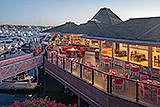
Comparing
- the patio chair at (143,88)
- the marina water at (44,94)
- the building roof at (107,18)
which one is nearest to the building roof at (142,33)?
the patio chair at (143,88)

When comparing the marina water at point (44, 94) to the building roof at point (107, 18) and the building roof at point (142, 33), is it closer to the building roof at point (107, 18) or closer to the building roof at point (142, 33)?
the building roof at point (142, 33)

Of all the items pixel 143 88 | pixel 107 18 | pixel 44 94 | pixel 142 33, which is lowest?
pixel 44 94

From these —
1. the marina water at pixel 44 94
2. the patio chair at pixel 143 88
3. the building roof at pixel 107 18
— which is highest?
the building roof at pixel 107 18

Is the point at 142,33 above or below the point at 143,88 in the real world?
above

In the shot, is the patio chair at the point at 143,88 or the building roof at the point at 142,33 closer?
the patio chair at the point at 143,88

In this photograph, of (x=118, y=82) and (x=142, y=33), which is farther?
(x=142, y=33)

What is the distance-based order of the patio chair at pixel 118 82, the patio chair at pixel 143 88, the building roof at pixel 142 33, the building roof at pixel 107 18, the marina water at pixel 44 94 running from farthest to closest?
the building roof at pixel 107 18 < the marina water at pixel 44 94 < the building roof at pixel 142 33 < the patio chair at pixel 118 82 < the patio chair at pixel 143 88

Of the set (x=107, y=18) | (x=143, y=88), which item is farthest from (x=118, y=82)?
(x=107, y=18)

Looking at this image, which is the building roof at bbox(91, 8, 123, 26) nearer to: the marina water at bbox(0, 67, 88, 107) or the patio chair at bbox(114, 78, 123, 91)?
the marina water at bbox(0, 67, 88, 107)

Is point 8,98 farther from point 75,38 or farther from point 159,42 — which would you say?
point 75,38

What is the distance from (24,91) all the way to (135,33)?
547 inches

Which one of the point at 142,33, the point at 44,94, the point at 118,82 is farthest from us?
the point at 44,94

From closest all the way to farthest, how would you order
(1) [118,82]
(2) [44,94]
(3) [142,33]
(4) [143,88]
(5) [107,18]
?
(4) [143,88] < (1) [118,82] < (3) [142,33] < (2) [44,94] < (5) [107,18]

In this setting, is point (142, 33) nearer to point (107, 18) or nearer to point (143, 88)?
point (143, 88)
